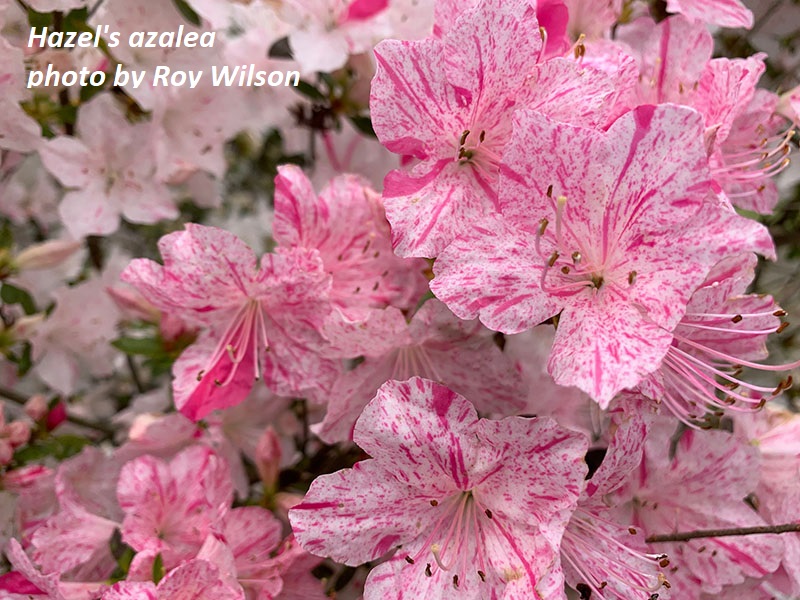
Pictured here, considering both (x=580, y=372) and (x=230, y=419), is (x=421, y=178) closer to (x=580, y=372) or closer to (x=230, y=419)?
(x=580, y=372)

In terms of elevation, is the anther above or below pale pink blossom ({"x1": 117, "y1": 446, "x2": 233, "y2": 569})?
above

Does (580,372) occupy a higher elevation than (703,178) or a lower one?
lower

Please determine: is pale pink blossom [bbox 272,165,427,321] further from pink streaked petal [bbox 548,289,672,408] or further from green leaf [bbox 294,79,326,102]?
green leaf [bbox 294,79,326,102]

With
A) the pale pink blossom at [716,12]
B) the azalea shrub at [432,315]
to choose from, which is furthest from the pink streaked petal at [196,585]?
the pale pink blossom at [716,12]

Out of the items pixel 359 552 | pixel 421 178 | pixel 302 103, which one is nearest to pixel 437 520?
pixel 359 552

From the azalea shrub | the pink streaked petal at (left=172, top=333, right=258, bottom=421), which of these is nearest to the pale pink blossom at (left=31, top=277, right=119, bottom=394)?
the azalea shrub

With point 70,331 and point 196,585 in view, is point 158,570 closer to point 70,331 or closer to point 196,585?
point 196,585

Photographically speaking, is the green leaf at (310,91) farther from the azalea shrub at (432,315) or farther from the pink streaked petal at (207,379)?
the pink streaked petal at (207,379)

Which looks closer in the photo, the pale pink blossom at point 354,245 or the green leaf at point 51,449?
the pale pink blossom at point 354,245
